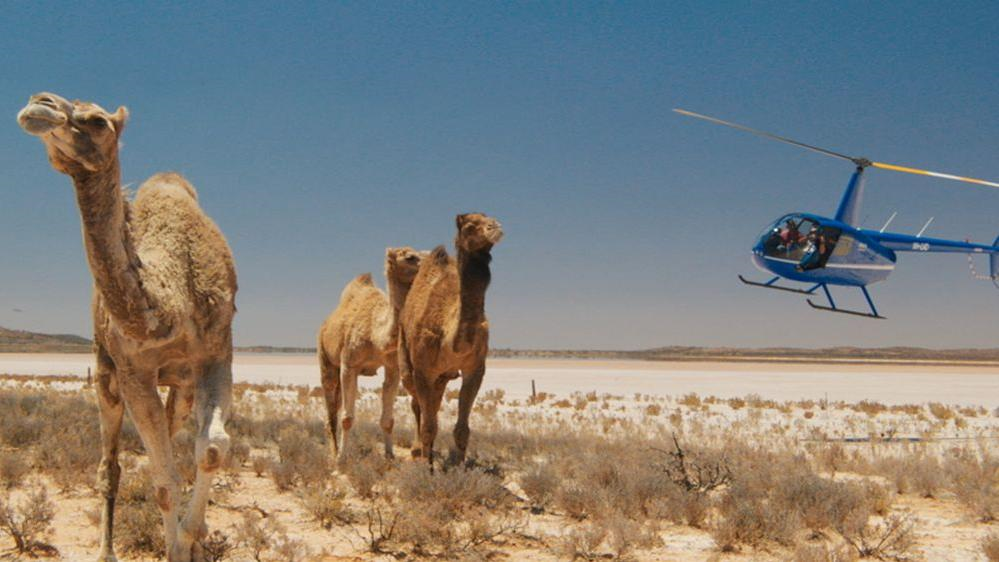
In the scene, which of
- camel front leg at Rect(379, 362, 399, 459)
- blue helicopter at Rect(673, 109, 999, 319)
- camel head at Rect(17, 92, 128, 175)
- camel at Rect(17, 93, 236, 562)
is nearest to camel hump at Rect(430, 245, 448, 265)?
camel front leg at Rect(379, 362, 399, 459)

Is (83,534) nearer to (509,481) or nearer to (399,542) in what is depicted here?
(399,542)

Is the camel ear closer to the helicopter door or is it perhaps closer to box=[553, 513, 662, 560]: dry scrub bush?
box=[553, 513, 662, 560]: dry scrub bush

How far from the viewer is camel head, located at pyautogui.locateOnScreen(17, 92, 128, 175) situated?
3500 mm

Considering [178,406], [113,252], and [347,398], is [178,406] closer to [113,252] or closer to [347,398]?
[113,252]

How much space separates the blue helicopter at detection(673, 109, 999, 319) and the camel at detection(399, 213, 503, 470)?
12491 mm

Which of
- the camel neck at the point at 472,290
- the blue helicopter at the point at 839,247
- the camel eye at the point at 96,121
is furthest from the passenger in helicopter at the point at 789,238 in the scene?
the camel eye at the point at 96,121

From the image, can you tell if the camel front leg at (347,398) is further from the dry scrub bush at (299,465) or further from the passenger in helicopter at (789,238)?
the passenger in helicopter at (789,238)

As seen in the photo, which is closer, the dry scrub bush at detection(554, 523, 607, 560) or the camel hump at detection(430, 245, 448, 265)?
the dry scrub bush at detection(554, 523, 607, 560)

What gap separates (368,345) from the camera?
1086 centimetres

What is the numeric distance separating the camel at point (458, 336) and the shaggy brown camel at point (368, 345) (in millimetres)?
Result: 1841

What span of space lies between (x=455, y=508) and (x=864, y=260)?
17126mm

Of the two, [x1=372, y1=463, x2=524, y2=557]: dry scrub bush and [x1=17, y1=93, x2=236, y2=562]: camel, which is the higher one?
[x1=17, y1=93, x2=236, y2=562]: camel

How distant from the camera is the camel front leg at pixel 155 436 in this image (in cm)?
489

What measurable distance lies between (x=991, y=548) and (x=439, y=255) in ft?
20.1
